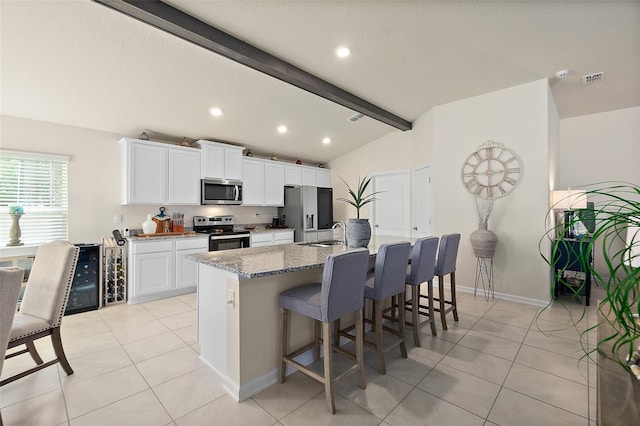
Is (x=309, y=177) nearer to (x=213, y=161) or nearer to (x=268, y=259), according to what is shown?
(x=213, y=161)

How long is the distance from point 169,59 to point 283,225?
12.2ft

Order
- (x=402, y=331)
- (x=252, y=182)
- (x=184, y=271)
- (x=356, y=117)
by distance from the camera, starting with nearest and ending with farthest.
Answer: (x=402, y=331) < (x=184, y=271) < (x=356, y=117) < (x=252, y=182)

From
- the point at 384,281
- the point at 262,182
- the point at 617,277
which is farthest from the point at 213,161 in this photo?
the point at 617,277

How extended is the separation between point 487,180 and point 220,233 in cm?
412

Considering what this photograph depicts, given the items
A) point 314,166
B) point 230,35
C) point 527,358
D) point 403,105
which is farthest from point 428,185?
point 230,35

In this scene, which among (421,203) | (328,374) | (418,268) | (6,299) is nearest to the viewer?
(6,299)

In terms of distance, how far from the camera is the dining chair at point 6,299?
1.63m

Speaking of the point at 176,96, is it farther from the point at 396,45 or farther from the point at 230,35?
the point at 396,45

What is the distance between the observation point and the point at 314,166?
6.93 meters

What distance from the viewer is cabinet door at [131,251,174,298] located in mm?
4031

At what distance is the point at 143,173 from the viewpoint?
4258mm

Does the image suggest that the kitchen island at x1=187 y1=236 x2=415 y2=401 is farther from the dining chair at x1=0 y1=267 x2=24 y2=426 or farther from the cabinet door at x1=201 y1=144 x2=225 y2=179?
the cabinet door at x1=201 y1=144 x2=225 y2=179

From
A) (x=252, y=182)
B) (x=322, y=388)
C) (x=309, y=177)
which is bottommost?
(x=322, y=388)

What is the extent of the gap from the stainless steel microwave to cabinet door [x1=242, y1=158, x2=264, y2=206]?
141 millimetres
